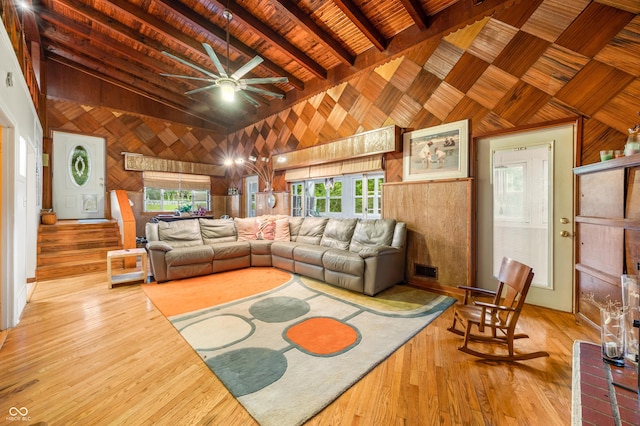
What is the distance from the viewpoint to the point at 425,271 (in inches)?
148

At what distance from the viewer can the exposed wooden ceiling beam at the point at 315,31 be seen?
11.2 ft

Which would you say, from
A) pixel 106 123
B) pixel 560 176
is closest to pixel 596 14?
pixel 560 176

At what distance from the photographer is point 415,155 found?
3.87m

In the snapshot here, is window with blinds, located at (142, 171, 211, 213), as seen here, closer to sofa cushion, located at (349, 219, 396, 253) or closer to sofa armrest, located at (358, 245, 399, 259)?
sofa cushion, located at (349, 219, 396, 253)

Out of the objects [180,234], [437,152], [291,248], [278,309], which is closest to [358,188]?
[437,152]

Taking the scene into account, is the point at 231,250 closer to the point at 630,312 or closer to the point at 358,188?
the point at 358,188

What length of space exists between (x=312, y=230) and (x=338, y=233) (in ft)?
2.11

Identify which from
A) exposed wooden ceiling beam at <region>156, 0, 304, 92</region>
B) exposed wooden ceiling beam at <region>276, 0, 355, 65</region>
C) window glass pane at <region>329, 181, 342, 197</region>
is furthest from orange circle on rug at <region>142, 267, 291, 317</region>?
exposed wooden ceiling beam at <region>156, 0, 304, 92</region>

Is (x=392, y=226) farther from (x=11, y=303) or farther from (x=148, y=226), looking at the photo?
(x=11, y=303)

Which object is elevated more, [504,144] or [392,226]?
[504,144]

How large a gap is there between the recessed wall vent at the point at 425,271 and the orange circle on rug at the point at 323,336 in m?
1.77

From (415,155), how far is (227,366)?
3.55m

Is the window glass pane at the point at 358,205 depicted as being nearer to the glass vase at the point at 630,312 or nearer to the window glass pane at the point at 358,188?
the window glass pane at the point at 358,188

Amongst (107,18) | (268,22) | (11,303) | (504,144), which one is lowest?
(11,303)
